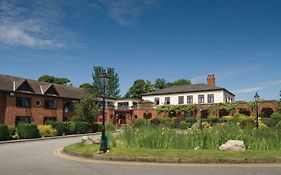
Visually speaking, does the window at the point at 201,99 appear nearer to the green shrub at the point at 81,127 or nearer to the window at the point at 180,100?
the window at the point at 180,100

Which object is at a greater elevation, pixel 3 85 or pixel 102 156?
pixel 3 85

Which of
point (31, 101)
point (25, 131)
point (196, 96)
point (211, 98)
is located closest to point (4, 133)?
point (25, 131)

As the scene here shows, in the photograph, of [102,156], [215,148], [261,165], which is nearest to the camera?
[261,165]

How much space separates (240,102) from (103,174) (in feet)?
170

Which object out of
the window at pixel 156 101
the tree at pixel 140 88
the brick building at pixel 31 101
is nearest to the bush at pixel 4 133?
the brick building at pixel 31 101

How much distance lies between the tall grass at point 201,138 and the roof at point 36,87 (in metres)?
31.8

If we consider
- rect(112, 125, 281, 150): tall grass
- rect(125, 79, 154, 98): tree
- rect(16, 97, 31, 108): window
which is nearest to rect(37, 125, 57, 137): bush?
rect(16, 97, 31, 108): window

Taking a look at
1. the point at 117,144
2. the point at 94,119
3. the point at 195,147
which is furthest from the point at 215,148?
the point at 94,119

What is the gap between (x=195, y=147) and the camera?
17719 millimetres

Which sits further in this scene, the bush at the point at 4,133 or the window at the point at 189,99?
the window at the point at 189,99

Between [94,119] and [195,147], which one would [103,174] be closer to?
[195,147]

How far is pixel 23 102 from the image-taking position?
48.7 meters

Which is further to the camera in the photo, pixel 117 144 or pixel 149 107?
pixel 149 107

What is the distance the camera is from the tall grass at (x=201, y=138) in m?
17.6
